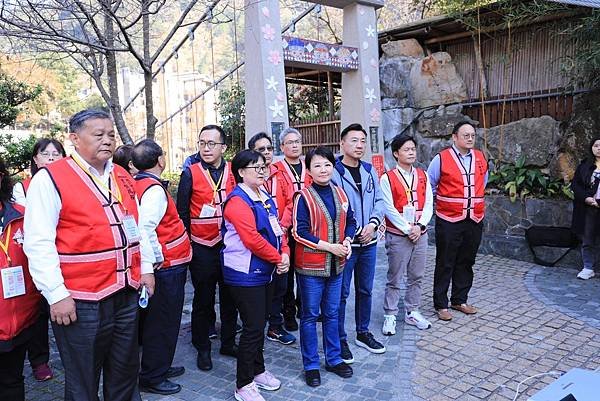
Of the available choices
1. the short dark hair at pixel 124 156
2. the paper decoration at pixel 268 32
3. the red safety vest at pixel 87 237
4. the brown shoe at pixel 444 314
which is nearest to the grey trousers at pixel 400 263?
the brown shoe at pixel 444 314

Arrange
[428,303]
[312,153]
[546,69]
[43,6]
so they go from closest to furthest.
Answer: [312,153] → [43,6] → [428,303] → [546,69]

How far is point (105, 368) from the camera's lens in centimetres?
237

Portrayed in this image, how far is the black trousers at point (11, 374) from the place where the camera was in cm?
228

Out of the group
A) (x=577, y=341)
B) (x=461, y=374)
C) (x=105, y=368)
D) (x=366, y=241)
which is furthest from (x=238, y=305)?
(x=577, y=341)

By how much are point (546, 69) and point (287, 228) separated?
20.7 ft

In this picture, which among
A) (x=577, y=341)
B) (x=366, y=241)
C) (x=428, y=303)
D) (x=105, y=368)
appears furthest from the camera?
(x=428, y=303)

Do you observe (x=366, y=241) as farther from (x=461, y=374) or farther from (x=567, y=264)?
(x=567, y=264)

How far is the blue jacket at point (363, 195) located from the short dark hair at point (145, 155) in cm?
123

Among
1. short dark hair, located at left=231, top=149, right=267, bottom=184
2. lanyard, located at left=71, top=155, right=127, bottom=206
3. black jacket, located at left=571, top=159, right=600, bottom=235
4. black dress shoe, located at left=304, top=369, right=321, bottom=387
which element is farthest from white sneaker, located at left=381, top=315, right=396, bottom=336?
black jacket, located at left=571, top=159, right=600, bottom=235

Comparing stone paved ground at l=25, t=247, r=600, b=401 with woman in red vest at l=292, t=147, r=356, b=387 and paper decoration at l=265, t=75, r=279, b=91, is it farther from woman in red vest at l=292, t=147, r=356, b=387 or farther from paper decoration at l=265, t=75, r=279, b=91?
paper decoration at l=265, t=75, r=279, b=91

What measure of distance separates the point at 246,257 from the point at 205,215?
0.66 metres

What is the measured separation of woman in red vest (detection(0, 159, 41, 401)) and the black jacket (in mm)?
5627

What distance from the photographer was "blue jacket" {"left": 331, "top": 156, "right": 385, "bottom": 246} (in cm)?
333

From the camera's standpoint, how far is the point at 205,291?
10.9 feet
